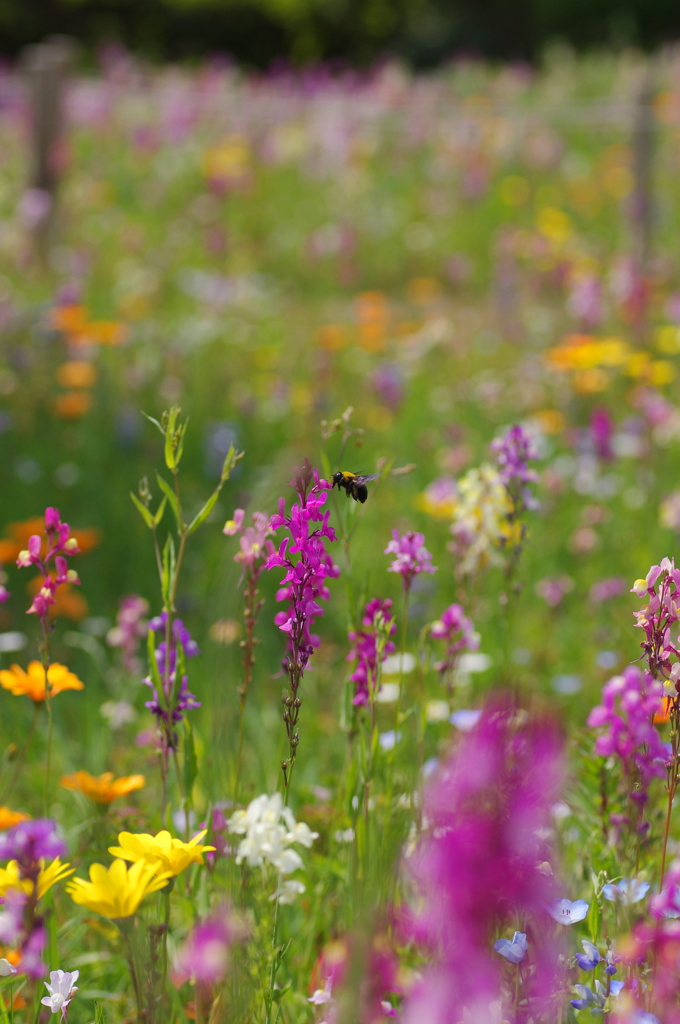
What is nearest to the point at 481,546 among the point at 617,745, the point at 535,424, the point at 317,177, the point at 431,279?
the point at 617,745

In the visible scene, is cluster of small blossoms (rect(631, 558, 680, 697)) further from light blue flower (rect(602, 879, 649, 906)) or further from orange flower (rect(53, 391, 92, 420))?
orange flower (rect(53, 391, 92, 420))

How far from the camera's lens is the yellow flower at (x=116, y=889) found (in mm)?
855

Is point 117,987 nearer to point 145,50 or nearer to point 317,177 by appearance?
point 317,177

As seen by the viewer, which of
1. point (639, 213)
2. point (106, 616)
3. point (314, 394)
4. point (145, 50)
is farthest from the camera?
point (145, 50)

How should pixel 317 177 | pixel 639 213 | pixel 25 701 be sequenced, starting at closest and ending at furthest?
1. pixel 25 701
2. pixel 639 213
3. pixel 317 177

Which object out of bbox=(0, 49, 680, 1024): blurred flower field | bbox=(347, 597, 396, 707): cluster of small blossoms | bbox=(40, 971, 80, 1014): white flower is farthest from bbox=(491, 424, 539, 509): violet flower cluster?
bbox=(40, 971, 80, 1014): white flower

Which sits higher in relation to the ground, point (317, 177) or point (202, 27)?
point (202, 27)

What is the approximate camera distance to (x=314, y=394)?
409 centimetres

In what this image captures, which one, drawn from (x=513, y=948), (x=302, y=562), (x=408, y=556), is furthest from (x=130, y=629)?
(x=513, y=948)

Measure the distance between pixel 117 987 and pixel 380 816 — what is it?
45 cm

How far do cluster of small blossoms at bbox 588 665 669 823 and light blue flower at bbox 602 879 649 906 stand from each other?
0.38 feet

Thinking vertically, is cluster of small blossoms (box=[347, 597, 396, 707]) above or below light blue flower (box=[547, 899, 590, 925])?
above

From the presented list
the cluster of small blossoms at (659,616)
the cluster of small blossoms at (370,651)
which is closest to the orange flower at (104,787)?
the cluster of small blossoms at (370,651)

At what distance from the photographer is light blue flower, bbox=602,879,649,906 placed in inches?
42.4
